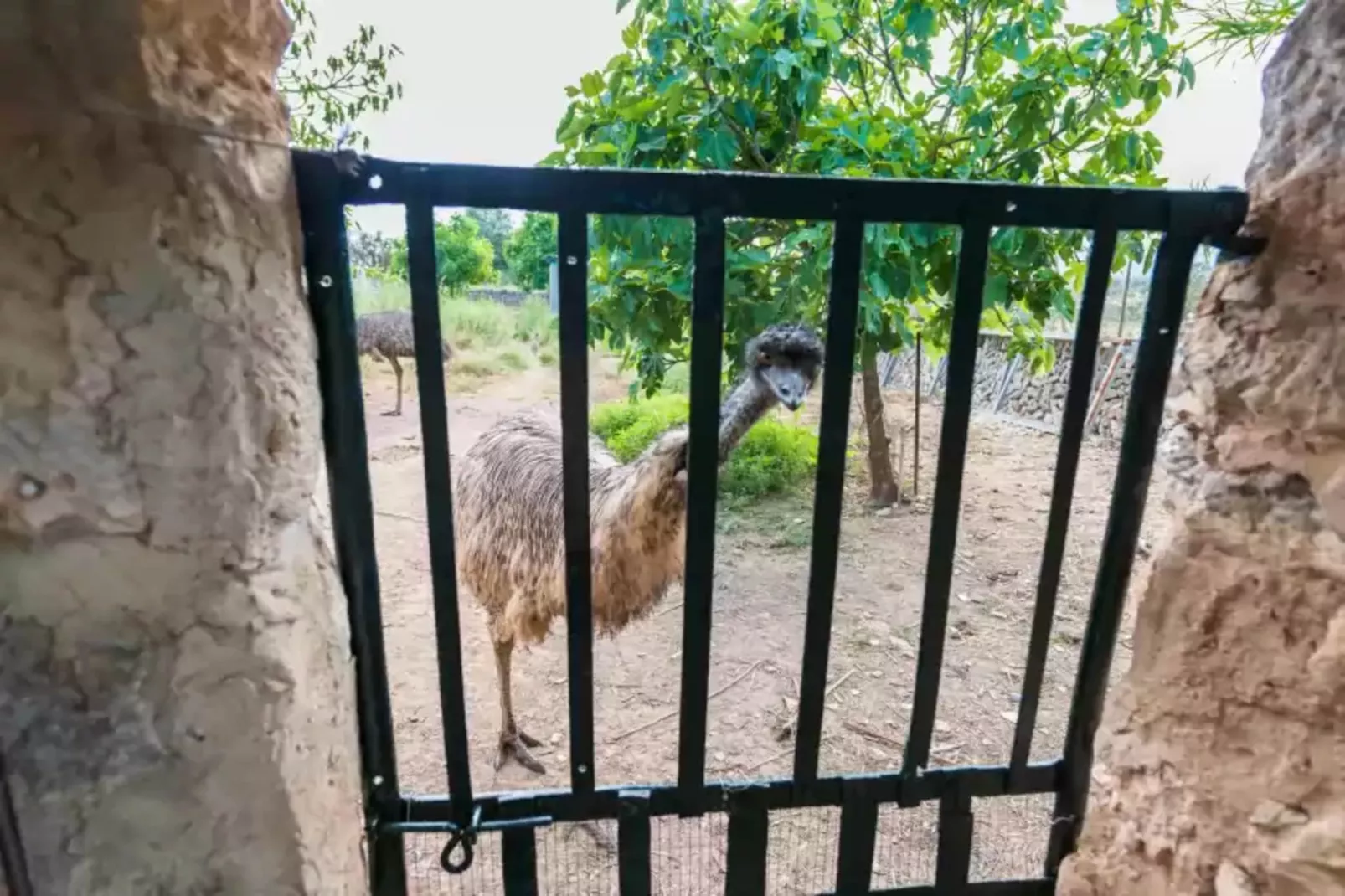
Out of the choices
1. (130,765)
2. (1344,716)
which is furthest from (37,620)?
(1344,716)

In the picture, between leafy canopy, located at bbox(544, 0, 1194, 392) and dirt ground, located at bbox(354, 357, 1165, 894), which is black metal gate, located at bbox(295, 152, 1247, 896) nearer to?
dirt ground, located at bbox(354, 357, 1165, 894)

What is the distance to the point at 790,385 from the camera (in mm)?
1531

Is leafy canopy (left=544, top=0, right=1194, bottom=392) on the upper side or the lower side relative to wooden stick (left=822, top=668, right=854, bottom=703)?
upper

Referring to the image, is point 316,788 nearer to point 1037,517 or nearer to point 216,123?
point 216,123

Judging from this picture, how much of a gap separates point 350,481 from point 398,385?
624 millimetres

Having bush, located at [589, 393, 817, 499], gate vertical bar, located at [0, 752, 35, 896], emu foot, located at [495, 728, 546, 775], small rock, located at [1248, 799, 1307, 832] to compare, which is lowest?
emu foot, located at [495, 728, 546, 775]

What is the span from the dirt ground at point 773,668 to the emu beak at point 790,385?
1.96 feet

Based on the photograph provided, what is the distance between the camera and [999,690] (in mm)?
2334

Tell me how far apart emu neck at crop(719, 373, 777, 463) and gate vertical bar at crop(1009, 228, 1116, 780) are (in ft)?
2.22

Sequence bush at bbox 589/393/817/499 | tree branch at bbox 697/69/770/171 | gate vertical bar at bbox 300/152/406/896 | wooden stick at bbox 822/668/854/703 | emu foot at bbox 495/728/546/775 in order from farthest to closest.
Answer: bush at bbox 589/393/817/499
wooden stick at bbox 822/668/854/703
emu foot at bbox 495/728/546/775
tree branch at bbox 697/69/770/171
gate vertical bar at bbox 300/152/406/896

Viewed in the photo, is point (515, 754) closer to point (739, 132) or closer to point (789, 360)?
point (789, 360)

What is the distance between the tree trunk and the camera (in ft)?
9.71

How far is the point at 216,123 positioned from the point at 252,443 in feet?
0.81

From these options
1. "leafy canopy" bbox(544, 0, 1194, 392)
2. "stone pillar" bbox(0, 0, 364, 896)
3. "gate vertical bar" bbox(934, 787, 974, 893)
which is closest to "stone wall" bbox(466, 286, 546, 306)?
"leafy canopy" bbox(544, 0, 1194, 392)
